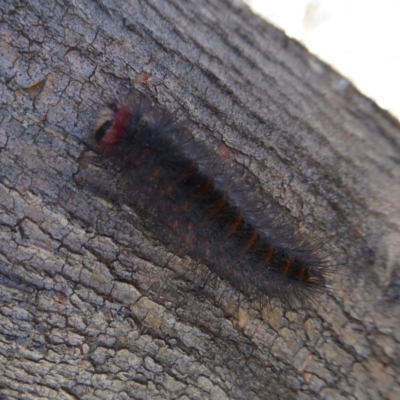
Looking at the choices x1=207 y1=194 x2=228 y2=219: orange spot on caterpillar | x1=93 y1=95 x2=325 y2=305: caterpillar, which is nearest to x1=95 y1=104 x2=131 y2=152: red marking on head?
x1=93 y1=95 x2=325 y2=305: caterpillar

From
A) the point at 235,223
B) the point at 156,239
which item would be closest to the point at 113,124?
the point at 156,239

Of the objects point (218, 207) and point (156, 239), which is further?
point (218, 207)

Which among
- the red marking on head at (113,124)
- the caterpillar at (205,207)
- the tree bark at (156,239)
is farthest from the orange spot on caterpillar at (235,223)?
the red marking on head at (113,124)

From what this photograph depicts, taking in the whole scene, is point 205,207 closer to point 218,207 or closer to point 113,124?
point 218,207

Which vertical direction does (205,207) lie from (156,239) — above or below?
above

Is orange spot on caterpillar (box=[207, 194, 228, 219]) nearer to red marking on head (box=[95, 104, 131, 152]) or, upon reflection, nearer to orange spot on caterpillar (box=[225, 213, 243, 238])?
orange spot on caterpillar (box=[225, 213, 243, 238])

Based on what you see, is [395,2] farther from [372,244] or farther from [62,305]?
[62,305]

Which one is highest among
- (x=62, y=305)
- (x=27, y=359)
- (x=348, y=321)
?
(x=348, y=321)

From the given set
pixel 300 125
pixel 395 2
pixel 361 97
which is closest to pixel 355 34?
pixel 395 2
